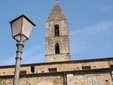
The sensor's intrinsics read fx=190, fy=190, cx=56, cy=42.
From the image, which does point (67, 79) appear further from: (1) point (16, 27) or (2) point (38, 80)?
(1) point (16, 27)

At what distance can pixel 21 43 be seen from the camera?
4.16m

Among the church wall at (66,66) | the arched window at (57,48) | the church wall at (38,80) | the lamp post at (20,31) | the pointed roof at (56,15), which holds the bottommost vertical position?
the church wall at (38,80)

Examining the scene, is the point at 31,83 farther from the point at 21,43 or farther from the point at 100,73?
the point at 21,43

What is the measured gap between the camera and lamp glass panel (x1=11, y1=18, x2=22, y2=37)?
4.09 m

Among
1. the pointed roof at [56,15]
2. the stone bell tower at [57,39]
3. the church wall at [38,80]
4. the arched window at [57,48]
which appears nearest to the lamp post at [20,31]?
the church wall at [38,80]

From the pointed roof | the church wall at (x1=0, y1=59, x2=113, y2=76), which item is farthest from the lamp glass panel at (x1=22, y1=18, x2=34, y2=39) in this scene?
the pointed roof

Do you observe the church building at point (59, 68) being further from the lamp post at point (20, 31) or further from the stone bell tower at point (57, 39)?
the lamp post at point (20, 31)

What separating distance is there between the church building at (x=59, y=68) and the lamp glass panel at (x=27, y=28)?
12842mm

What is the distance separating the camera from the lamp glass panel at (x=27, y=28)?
4113 mm

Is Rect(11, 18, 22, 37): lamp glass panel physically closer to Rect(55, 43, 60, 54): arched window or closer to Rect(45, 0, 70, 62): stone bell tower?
Rect(45, 0, 70, 62): stone bell tower

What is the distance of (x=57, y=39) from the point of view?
27953mm

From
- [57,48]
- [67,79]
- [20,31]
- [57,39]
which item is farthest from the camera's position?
[57,39]

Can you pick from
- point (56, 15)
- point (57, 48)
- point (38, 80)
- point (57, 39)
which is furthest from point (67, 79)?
point (56, 15)

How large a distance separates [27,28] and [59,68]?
16.2 m
